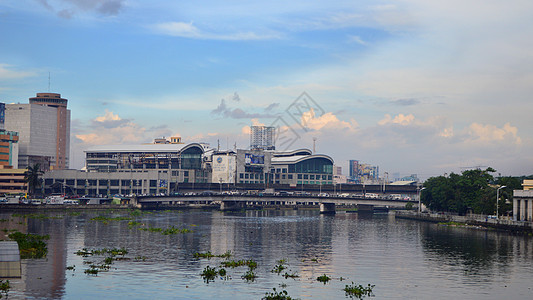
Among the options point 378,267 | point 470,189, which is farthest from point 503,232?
point 378,267

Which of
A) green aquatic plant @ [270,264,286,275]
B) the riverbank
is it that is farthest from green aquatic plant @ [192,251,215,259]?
the riverbank

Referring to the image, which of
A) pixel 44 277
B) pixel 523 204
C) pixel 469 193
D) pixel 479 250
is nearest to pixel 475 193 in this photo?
pixel 469 193

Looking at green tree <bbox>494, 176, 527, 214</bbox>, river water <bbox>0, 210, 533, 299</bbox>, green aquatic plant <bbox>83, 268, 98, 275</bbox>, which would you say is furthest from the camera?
green tree <bbox>494, 176, 527, 214</bbox>

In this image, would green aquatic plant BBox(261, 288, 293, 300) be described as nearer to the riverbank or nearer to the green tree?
the riverbank

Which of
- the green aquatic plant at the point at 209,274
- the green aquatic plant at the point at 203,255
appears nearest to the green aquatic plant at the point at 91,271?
the green aquatic plant at the point at 209,274

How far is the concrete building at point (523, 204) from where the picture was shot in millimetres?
144625

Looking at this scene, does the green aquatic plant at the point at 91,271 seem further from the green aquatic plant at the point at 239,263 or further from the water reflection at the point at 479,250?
the water reflection at the point at 479,250

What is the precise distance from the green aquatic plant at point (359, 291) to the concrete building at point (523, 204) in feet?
310

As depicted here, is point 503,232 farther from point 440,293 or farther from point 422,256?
point 440,293

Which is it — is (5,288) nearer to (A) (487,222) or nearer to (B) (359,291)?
(B) (359,291)

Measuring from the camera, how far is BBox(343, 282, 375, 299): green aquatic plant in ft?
198

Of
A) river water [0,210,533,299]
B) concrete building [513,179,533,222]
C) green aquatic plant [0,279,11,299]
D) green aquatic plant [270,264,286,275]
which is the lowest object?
river water [0,210,533,299]

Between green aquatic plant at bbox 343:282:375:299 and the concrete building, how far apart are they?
3725 inches

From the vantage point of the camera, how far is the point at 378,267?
81500 millimetres
